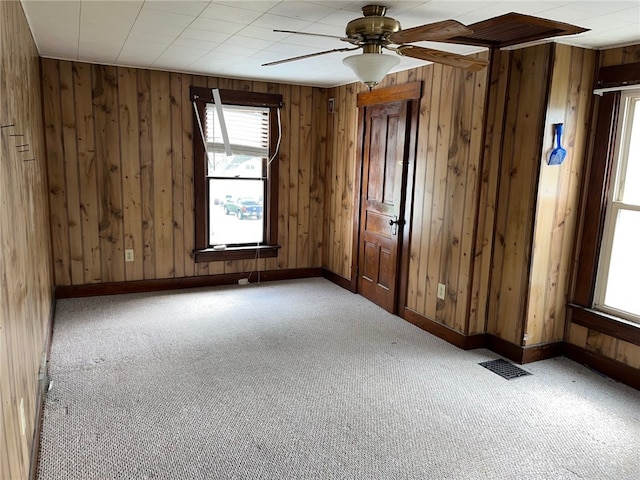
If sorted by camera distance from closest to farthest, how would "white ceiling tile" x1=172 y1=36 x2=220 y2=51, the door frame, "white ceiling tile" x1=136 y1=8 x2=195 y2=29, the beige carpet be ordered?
the beige carpet, "white ceiling tile" x1=136 y1=8 x2=195 y2=29, "white ceiling tile" x1=172 y1=36 x2=220 y2=51, the door frame

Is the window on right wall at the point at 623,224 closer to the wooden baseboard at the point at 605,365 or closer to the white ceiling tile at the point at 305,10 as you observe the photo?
the wooden baseboard at the point at 605,365

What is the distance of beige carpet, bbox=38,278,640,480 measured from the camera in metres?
2.21

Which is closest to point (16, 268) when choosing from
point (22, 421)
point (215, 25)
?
point (22, 421)

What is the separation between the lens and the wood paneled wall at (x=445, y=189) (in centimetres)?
350

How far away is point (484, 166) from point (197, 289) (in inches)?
122

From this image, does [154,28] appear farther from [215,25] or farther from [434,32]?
[434,32]

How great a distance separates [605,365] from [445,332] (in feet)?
3.61

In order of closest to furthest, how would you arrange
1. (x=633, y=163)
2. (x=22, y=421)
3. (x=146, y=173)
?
(x=22, y=421) < (x=633, y=163) < (x=146, y=173)

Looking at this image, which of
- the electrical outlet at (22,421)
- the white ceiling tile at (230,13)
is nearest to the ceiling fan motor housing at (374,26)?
the white ceiling tile at (230,13)

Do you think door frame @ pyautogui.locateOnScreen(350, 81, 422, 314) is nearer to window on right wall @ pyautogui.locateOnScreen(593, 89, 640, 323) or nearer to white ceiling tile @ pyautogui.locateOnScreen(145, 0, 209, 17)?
window on right wall @ pyautogui.locateOnScreen(593, 89, 640, 323)

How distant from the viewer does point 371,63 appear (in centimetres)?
233

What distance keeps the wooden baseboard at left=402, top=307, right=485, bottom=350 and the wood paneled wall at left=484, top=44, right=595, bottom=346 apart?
17cm

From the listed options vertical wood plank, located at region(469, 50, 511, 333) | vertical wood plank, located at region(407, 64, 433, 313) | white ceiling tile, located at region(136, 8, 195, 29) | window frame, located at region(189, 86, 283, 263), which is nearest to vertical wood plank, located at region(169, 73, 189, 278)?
window frame, located at region(189, 86, 283, 263)

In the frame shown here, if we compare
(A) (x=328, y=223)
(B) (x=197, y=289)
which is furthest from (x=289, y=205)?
(B) (x=197, y=289)
